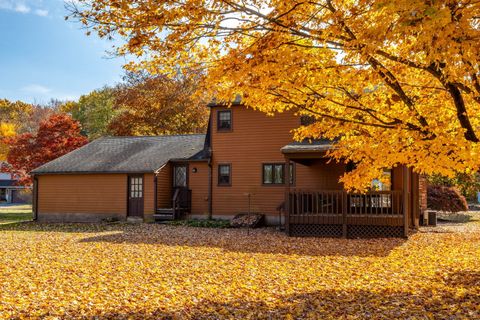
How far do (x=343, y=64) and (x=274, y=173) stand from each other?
13.7m

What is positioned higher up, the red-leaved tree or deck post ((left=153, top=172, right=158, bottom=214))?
the red-leaved tree

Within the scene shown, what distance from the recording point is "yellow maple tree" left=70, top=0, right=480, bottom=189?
6230 millimetres

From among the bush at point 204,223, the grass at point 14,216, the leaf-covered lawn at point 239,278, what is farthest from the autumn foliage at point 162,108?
the leaf-covered lawn at point 239,278

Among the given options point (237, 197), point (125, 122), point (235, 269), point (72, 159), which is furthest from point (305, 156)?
point (125, 122)

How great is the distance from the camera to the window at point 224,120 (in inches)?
878

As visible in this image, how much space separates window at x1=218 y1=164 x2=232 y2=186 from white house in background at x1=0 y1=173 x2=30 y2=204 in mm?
45335

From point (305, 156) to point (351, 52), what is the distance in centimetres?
1009

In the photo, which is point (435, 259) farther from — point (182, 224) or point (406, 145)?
point (182, 224)

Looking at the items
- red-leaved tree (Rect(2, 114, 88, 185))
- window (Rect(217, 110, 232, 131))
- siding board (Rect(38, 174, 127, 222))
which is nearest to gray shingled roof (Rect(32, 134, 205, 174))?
siding board (Rect(38, 174, 127, 222))

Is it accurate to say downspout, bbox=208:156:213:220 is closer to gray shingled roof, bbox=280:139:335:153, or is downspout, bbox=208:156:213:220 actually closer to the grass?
gray shingled roof, bbox=280:139:335:153

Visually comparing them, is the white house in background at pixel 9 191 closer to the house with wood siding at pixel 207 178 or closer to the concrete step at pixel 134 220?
the house with wood siding at pixel 207 178

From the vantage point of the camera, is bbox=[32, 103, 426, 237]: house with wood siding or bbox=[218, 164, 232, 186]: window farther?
bbox=[218, 164, 232, 186]: window

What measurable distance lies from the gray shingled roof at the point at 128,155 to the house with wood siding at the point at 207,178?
0.20ft

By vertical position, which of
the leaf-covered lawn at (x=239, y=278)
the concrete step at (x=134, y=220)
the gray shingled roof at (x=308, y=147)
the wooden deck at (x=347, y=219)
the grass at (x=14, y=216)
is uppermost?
the gray shingled roof at (x=308, y=147)
